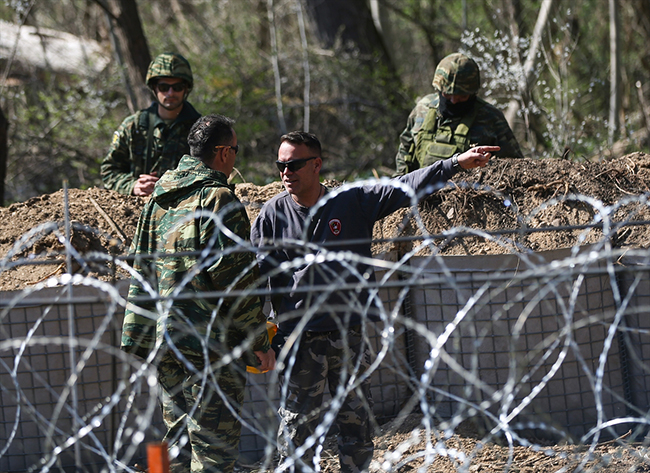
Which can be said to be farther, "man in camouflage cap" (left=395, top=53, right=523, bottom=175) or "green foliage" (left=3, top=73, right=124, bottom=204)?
"green foliage" (left=3, top=73, right=124, bottom=204)

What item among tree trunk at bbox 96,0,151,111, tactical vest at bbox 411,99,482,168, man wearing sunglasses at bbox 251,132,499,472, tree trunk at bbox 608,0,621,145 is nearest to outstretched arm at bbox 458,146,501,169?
man wearing sunglasses at bbox 251,132,499,472

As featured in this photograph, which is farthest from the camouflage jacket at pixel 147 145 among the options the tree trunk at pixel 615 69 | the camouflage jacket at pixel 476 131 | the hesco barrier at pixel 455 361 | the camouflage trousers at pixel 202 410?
the tree trunk at pixel 615 69

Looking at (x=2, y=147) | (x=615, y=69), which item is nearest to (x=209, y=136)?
(x=2, y=147)

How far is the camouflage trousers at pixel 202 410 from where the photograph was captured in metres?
3.19

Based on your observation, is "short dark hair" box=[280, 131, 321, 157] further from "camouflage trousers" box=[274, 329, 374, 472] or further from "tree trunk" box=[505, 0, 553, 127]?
"tree trunk" box=[505, 0, 553, 127]

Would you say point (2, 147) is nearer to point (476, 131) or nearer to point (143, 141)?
point (143, 141)

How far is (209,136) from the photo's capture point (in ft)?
10.7

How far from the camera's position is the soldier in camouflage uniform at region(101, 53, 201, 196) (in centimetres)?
484

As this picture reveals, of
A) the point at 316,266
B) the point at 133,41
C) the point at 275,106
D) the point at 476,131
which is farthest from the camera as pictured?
the point at 275,106

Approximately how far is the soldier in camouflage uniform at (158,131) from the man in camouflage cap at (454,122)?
1615 millimetres

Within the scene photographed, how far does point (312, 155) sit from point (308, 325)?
837 millimetres

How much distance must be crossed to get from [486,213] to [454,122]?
0.75m

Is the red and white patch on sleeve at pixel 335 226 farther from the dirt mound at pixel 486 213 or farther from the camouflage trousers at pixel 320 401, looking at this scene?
the dirt mound at pixel 486 213

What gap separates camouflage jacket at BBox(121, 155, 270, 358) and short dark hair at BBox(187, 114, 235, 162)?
0.17 feet
